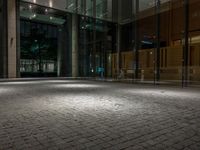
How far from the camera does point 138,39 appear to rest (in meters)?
16.6

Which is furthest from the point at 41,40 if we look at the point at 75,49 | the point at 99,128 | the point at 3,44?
the point at 99,128

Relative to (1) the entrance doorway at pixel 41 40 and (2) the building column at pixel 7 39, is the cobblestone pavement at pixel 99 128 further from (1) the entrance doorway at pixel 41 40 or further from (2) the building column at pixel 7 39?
(1) the entrance doorway at pixel 41 40

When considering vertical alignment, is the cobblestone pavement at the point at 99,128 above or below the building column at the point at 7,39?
below

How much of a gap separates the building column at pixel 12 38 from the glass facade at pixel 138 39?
242 centimetres

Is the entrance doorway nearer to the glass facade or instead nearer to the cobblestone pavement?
the glass facade

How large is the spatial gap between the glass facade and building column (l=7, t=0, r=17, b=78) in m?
2.42

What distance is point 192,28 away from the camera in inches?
515

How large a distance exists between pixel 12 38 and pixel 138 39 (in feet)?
35.7

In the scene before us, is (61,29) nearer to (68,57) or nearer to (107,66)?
(68,57)

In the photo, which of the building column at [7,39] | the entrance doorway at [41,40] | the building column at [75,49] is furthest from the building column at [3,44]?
the building column at [75,49]

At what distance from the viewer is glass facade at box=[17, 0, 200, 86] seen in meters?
13.0

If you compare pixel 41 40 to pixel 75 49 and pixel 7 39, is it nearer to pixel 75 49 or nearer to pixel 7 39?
pixel 75 49

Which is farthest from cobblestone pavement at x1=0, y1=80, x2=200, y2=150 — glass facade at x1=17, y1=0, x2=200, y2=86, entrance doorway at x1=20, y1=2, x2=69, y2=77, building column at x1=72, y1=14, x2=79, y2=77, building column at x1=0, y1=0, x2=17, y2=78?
entrance doorway at x1=20, y1=2, x2=69, y2=77

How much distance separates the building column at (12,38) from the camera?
17.7m
